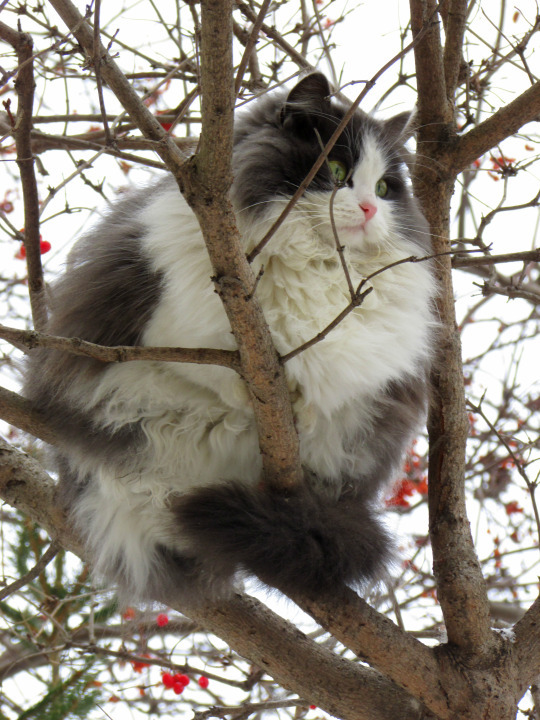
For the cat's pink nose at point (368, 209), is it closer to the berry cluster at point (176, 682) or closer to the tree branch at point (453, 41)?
the tree branch at point (453, 41)

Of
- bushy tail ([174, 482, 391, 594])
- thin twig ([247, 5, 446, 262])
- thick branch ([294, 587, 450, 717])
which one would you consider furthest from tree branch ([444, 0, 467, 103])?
thick branch ([294, 587, 450, 717])

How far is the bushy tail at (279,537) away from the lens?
1.67 meters

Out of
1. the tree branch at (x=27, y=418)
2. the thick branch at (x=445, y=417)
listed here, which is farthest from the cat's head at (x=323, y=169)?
the tree branch at (x=27, y=418)

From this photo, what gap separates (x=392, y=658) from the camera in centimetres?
181

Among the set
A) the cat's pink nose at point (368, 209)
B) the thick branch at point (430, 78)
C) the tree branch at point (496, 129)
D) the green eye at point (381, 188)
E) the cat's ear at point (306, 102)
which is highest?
the thick branch at point (430, 78)

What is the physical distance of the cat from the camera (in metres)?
1.74

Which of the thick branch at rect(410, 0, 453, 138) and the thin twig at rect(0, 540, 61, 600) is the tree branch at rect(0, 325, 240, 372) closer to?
the thin twig at rect(0, 540, 61, 600)

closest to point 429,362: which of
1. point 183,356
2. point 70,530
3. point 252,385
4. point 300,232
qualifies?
point 300,232

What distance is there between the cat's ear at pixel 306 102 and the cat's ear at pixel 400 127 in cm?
31

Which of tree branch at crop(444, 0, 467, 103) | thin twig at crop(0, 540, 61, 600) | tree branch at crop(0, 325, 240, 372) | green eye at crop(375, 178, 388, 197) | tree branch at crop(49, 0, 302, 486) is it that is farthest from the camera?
Result: tree branch at crop(444, 0, 467, 103)

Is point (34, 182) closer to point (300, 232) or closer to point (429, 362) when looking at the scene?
point (300, 232)

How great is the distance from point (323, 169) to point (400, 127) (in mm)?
494

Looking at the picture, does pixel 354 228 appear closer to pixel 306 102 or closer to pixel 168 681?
pixel 306 102

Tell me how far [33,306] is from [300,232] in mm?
930
